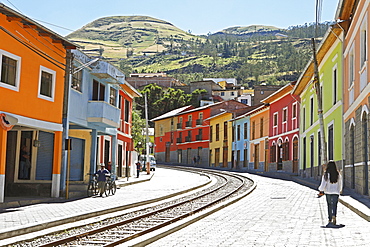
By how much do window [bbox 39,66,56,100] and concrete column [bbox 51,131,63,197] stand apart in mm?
1589

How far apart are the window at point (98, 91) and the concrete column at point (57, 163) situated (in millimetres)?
5173

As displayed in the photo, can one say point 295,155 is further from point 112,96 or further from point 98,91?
point 98,91

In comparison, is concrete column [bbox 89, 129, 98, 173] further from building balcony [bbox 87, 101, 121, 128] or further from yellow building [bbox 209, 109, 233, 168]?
yellow building [bbox 209, 109, 233, 168]

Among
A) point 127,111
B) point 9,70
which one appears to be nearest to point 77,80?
point 9,70

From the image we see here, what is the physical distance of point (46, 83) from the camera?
1950 cm

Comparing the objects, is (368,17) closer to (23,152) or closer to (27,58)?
(27,58)

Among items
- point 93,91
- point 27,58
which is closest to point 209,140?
point 93,91

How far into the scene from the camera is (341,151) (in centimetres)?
2239

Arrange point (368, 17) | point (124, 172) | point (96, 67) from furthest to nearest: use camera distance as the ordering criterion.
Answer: point (124, 172) < point (96, 67) < point (368, 17)

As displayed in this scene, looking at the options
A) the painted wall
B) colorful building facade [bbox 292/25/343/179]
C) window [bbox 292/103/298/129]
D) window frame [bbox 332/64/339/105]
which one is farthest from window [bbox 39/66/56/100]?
window [bbox 292/103/298/129]

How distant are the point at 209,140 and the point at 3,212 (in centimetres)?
5326

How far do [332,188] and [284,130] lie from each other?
3204 centimetres

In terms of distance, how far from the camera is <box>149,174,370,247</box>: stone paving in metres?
10.0

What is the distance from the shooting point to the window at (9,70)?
1655 centimetres
